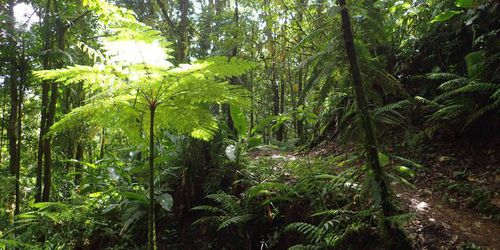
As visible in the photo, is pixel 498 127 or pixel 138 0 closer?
pixel 498 127

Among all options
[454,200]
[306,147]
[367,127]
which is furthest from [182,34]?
[454,200]

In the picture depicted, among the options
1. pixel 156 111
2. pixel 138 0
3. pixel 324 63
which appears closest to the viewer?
pixel 324 63

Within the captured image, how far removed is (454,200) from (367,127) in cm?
187

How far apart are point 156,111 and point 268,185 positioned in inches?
66.0

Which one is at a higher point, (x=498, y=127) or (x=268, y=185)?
(x=498, y=127)

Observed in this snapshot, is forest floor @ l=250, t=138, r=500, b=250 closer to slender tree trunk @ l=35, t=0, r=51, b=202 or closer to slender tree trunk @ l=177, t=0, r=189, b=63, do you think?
slender tree trunk @ l=177, t=0, r=189, b=63

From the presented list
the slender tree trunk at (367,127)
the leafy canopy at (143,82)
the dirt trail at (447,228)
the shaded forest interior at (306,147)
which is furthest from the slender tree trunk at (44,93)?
the dirt trail at (447,228)

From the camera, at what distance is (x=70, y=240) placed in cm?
513

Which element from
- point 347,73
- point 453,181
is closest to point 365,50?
point 347,73

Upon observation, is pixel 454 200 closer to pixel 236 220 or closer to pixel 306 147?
pixel 236 220

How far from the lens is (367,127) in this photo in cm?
260

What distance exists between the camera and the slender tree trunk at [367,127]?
2.58 meters

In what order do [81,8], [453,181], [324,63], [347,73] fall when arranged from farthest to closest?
[81,8]
[453,181]
[324,63]
[347,73]

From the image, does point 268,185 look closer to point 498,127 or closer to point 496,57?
point 498,127
